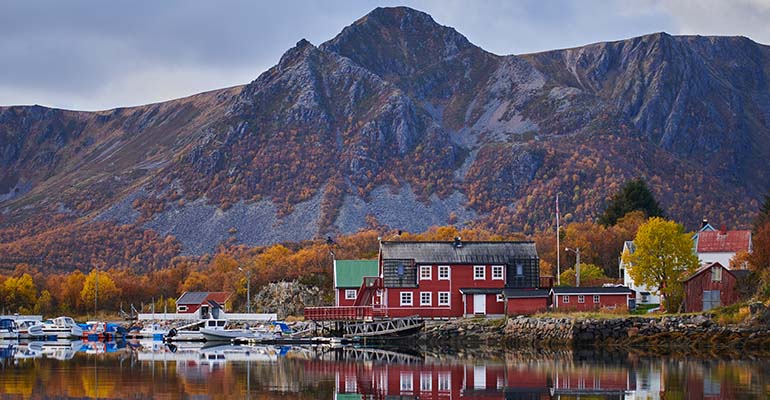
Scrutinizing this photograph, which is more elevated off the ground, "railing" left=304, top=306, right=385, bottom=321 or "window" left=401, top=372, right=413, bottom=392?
"railing" left=304, top=306, right=385, bottom=321

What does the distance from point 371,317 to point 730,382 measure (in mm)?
43631

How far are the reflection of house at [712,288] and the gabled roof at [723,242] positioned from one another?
25661 millimetres

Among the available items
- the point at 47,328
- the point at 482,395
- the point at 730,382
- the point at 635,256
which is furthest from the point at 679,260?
the point at 47,328

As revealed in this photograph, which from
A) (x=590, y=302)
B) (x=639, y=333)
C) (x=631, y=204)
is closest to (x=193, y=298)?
(x=590, y=302)

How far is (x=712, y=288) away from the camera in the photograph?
7481cm

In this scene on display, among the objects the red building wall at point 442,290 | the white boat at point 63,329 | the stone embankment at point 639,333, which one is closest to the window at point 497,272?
the red building wall at point 442,290

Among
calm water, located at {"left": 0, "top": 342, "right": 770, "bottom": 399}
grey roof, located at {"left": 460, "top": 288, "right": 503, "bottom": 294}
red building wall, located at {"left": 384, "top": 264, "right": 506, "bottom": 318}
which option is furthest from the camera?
red building wall, located at {"left": 384, "top": 264, "right": 506, "bottom": 318}

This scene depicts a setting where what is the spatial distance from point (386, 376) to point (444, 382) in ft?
13.1

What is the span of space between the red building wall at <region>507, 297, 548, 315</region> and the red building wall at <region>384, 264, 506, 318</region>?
15.0 ft

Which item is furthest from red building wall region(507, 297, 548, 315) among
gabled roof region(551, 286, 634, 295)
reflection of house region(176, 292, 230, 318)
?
reflection of house region(176, 292, 230, 318)

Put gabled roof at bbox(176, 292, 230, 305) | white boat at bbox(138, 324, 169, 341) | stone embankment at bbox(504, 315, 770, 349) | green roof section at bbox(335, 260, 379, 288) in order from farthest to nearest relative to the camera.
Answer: gabled roof at bbox(176, 292, 230, 305)
green roof section at bbox(335, 260, 379, 288)
white boat at bbox(138, 324, 169, 341)
stone embankment at bbox(504, 315, 770, 349)

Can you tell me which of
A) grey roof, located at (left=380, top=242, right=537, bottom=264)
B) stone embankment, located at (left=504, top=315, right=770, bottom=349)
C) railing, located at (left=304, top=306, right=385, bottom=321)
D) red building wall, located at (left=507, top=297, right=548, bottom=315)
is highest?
grey roof, located at (left=380, top=242, right=537, bottom=264)

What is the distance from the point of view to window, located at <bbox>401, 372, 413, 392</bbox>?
4610cm

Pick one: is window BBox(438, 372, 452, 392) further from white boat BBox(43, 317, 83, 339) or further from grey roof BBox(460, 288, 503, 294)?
white boat BBox(43, 317, 83, 339)
